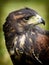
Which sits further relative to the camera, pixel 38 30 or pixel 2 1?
pixel 2 1

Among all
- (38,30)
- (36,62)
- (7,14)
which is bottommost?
(36,62)

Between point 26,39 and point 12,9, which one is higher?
point 12,9

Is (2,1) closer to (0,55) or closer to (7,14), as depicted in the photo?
(7,14)

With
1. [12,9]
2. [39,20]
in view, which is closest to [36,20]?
[39,20]

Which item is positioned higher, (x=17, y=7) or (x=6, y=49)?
(x=17, y=7)

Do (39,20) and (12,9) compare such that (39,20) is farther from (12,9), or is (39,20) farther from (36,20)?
(12,9)

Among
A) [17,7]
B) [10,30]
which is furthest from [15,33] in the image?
[17,7]
